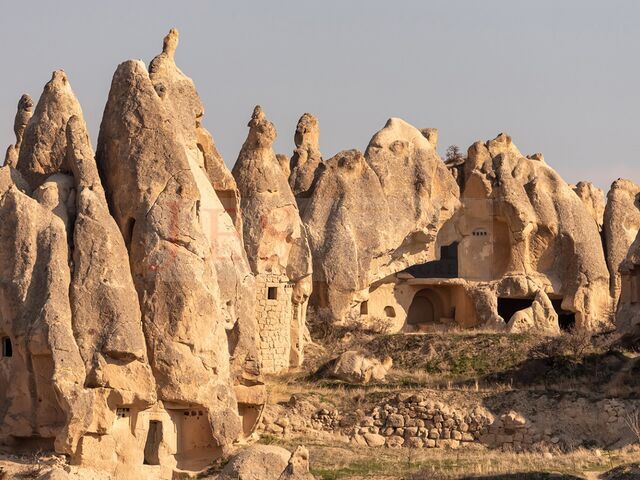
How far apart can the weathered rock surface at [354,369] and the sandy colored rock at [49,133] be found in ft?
23.0

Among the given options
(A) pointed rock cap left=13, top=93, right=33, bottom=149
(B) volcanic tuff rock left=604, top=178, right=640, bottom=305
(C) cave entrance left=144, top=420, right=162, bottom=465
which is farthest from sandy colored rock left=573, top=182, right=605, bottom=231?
(C) cave entrance left=144, top=420, right=162, bottom=465

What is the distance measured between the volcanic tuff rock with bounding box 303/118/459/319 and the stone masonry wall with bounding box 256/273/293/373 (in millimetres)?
3383

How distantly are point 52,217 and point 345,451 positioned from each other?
19.1 feet

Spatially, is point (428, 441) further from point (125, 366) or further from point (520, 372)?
point (125, 366)

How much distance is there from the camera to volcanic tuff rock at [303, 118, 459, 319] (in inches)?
1448

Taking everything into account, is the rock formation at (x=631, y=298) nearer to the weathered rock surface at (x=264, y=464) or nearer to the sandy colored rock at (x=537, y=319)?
the sandy colored rock at (x=537, y=319)

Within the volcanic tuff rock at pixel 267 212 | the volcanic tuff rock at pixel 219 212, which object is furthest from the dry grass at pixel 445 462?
the volcanic tuff rock at pixel 267 212

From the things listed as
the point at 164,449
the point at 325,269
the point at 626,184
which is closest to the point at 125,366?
the point at 164,449

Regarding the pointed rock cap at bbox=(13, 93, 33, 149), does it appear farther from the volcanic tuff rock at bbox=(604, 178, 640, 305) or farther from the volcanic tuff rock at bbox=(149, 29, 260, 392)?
the volcanic tuff rock at bbox=(604, 178, 640, 305)

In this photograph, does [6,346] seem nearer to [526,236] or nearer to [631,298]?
[631,298]

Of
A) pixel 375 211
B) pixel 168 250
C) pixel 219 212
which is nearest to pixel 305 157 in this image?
pixel 375 211

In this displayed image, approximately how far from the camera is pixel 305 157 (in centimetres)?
3934

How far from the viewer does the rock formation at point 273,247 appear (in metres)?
32.9

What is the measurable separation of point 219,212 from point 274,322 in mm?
5253
